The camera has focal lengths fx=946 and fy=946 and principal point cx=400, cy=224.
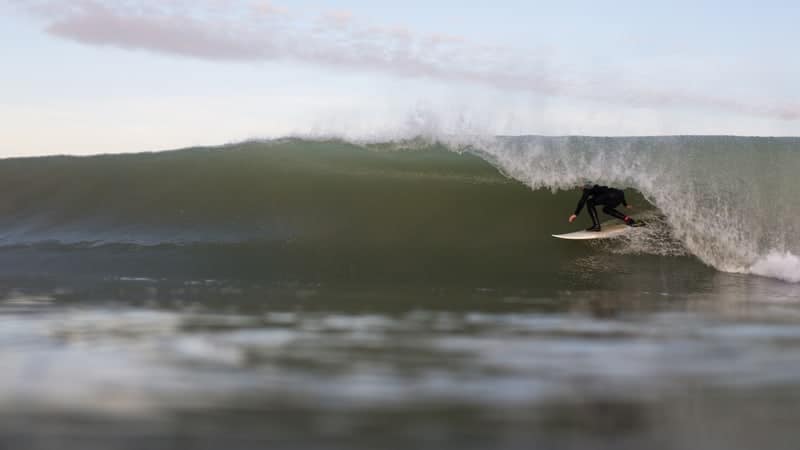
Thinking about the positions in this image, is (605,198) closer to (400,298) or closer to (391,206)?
(391,206)

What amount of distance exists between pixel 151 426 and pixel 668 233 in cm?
1034

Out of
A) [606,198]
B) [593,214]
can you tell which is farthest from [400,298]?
[593,214]

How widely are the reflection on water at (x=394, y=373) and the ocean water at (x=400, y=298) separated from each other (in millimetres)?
20

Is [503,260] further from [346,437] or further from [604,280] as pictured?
[346,437]

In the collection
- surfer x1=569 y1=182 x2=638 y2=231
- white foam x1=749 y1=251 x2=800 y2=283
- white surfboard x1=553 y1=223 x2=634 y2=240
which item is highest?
surfer x1=569 y1=182 x2=638 y2=231

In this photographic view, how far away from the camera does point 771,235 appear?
12391mm

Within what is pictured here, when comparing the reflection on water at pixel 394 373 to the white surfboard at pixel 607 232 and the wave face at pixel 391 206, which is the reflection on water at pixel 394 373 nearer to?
the wave face at pixel 391 206

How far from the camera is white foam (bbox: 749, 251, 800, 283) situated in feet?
35.7

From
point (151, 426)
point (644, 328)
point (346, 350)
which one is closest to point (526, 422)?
point (151, 426)

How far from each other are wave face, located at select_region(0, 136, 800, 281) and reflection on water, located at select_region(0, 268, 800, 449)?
3800 millimetres

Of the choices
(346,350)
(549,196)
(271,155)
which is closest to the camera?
(346,350)

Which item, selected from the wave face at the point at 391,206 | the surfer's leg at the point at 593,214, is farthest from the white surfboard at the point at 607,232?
the wave face at the point at 391,206

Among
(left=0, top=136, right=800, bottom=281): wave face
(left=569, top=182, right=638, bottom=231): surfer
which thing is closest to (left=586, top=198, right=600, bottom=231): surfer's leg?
(left=569, top=182, right=638, bottom=231): surfer

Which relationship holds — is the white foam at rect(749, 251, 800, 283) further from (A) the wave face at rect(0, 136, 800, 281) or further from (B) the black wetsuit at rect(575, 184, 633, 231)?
(B) the black wetsuit at rect(575, 184, 633, 231)
